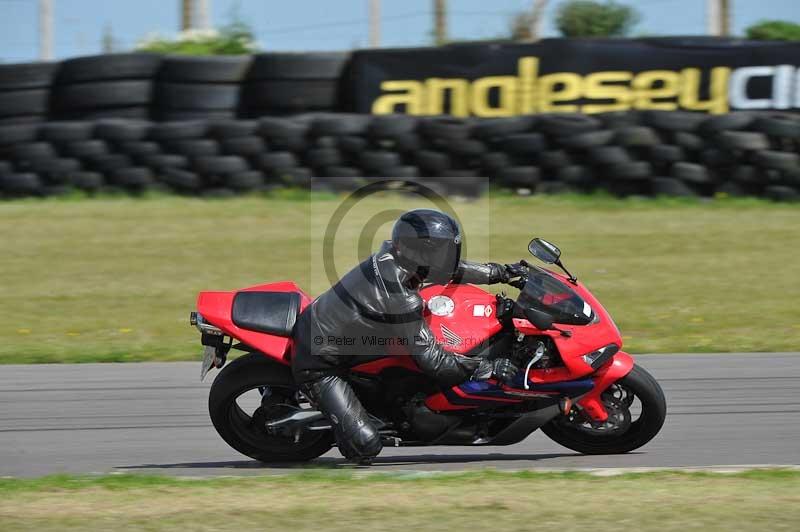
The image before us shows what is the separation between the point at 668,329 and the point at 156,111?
7802mm

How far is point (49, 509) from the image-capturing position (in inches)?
189

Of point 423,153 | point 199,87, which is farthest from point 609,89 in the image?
point 199,87

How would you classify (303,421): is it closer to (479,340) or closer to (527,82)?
(479,340)

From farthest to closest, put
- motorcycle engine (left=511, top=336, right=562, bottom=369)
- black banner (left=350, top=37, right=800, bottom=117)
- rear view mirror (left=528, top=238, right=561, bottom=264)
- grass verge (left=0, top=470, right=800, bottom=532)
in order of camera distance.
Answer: black banner (left=350, top=37, right=800, bottom=117), rear view mirror (left=528, top=238, right=561, bottom=264), motorcycle engine (left=511, top=336, right=562, bottom=369), grass verge (left=0, top=470, right=800, bottom=532)

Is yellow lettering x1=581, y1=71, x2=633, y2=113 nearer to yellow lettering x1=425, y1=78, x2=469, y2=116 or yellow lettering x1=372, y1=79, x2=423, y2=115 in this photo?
yellow lettering x1=425, y1=78, x2=469, y2=116

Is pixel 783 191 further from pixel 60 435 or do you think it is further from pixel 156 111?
pixel 60 435

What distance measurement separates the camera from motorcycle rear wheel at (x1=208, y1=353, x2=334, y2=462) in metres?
5.85

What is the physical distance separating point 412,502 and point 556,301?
1329 millimetres

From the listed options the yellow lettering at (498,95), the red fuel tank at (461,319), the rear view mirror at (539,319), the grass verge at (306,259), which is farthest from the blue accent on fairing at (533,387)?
the yellow lettering at (498,95)

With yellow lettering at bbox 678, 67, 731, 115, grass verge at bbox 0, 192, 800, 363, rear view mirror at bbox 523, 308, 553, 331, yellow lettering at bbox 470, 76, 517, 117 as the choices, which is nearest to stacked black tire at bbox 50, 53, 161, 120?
grass verge at bbox 0, 192, 800, 363

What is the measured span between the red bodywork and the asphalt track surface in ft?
1.29

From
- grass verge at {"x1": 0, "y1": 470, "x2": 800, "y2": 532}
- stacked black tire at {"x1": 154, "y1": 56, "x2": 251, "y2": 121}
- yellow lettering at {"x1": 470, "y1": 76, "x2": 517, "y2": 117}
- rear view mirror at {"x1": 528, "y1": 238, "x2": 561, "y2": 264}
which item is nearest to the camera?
grass verge at {"x1": 0, "y1": 470, "x2": 800, "y2": 532}

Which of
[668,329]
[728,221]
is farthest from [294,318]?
[728,221]

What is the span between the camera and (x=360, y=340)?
570 cm
